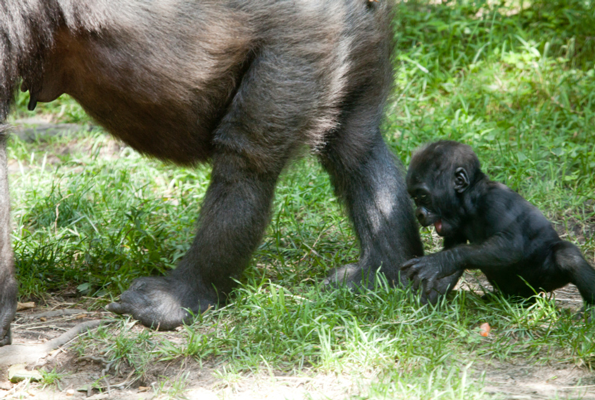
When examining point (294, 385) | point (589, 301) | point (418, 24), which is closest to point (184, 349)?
point (294, 385)

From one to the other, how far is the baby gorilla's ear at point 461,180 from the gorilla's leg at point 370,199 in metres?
0.45

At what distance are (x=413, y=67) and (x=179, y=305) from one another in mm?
4032

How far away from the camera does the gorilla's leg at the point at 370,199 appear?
410cm

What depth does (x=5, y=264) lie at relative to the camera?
348 centimetres

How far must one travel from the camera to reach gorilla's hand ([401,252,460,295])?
361 cm

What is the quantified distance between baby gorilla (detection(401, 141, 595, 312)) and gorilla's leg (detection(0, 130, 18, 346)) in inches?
77.9

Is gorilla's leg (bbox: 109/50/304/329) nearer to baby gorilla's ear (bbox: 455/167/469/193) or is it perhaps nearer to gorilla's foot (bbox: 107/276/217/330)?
gorilla's foot (bbox: 107/276/217/330)

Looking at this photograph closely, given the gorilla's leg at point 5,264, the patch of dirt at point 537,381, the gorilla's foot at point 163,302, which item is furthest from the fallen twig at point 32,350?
the patch of dirt at point 537,381

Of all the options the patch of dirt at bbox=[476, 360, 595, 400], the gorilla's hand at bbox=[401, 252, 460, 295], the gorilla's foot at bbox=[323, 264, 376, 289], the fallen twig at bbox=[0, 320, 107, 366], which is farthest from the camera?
the gorilla's foot at bbox=[323, 264, 376, 289]

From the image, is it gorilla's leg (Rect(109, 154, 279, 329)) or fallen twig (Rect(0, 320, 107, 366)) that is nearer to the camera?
fallen twig (Rect(0, 320, 107, 366))

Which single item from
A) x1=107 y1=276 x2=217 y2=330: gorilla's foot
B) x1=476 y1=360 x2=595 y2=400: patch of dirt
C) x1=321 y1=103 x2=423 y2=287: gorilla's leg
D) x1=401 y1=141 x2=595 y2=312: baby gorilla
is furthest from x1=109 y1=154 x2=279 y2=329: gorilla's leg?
x1=476 y1=360 x2=595 y2=400: patch of dirt

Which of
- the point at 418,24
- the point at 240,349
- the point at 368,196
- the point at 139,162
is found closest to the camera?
the point at 240,349

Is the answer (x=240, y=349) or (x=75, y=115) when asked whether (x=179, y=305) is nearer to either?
(x=240, y=349)

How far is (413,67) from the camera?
273 inches
